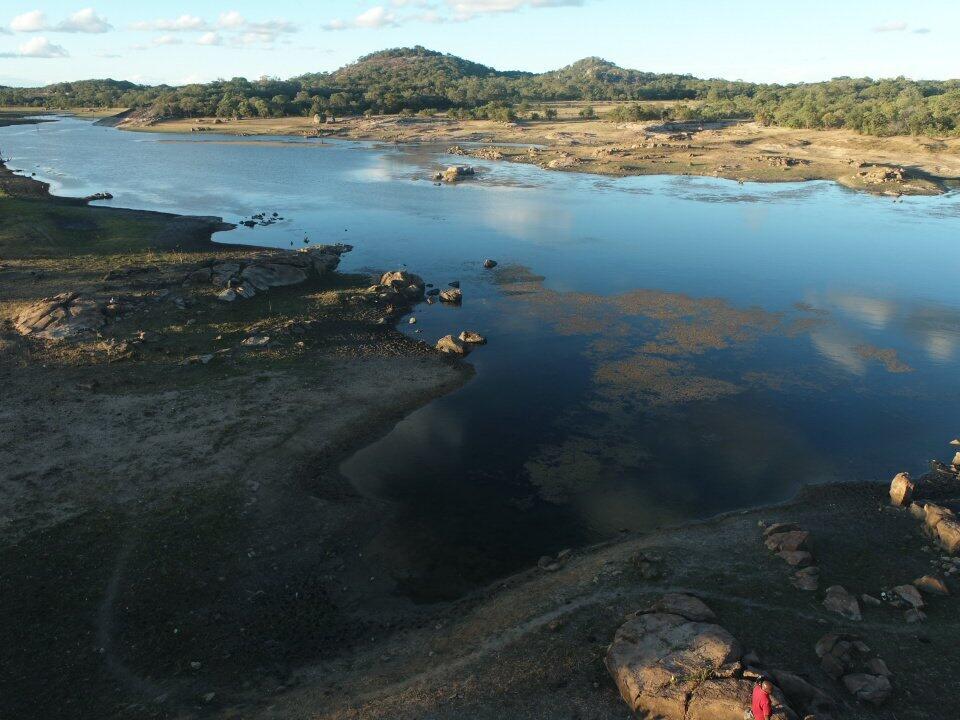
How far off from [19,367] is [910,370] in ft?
210

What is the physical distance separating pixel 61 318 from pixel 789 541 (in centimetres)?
5033

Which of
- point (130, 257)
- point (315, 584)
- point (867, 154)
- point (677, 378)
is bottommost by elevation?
point (315, 584)

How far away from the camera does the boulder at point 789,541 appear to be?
27.0 meters

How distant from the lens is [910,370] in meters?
48.0

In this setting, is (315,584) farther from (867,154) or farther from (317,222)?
(867,154)

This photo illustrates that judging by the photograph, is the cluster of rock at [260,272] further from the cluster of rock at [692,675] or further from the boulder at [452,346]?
the cluster of rock at [692,675]

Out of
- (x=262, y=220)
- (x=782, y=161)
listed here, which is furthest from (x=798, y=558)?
(x=782, y=161)

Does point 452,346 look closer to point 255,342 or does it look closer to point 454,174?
point 255,342

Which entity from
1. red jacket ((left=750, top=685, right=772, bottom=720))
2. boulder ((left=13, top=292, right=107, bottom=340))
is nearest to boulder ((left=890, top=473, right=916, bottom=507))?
red jacket ((left=750, top=685, right=772, bottom=720))

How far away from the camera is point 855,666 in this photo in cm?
2075

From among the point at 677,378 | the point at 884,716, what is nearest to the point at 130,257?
the point at 677,378

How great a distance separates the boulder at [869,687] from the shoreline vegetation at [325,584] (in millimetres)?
57

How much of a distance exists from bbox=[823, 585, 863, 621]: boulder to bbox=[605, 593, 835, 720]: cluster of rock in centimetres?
497

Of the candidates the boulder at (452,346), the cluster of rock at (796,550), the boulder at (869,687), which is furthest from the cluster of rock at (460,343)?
the boulder at (869,687)
